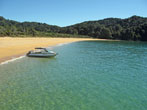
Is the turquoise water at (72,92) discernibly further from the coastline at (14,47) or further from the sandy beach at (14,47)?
the sandy beach at (14,47)

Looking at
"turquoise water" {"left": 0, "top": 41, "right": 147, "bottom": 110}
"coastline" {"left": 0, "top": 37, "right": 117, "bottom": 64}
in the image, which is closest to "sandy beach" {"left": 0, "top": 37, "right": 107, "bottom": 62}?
"coastline" {"left": 0, "top": 37, "right": 117, "bottom": 64}

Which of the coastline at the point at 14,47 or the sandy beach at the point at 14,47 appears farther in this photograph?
the sandy beach at the point at 14,47

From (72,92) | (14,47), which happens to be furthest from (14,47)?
(72,92)

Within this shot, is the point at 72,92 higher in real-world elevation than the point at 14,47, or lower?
lower

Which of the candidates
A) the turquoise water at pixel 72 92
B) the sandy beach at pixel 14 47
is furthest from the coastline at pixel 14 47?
the turquoise water at pixel 72 92

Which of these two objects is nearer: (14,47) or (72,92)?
(72,92)

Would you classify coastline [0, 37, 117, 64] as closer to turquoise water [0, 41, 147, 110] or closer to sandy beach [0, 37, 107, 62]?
sandy beach [0, 37, 107, 62]

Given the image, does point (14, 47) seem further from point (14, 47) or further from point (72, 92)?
point (72, 92)

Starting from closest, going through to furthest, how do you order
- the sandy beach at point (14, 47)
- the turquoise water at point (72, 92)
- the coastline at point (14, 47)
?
the turquoise water at point (72, 92)
the coastline at point (14, 47)
the sandy beach at point (14, 47)

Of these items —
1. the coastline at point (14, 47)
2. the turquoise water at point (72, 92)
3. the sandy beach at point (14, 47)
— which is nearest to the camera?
the turquoise water at point (72, 92)

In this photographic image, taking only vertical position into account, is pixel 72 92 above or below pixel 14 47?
below

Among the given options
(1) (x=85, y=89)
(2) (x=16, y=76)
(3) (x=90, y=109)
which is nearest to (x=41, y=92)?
(1) (x=85, y=89)

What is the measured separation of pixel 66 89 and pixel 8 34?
69.4 meters

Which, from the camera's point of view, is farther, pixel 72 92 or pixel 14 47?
pixel 14 47
